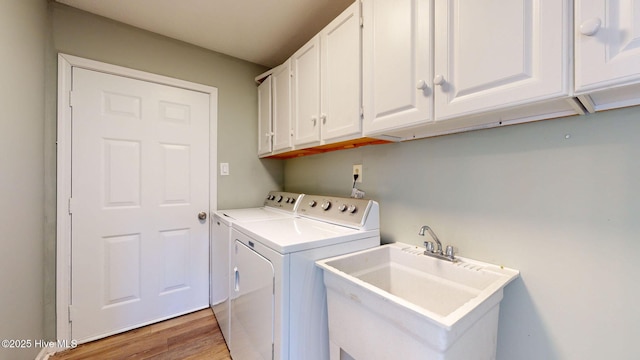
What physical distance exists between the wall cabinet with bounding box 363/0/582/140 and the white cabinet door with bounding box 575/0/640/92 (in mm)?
27

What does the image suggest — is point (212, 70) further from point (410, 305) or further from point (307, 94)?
point (410, 305)

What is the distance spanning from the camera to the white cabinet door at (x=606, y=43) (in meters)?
0.59

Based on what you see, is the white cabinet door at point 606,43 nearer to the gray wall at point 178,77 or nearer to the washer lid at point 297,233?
the washer lid at point 297,233

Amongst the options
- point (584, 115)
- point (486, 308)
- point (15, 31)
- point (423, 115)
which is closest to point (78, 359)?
point (15, 31)

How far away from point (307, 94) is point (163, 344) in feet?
6.80

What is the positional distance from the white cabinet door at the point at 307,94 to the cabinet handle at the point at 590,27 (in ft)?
3.91

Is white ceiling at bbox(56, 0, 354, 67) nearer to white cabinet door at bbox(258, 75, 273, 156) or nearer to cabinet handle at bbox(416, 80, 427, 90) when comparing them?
white cabinet door at bbox(258, 75, 273, 156)

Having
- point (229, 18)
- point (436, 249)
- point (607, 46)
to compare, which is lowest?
point (436, 249)

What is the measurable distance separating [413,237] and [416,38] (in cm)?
101

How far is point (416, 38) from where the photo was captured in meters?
1.03

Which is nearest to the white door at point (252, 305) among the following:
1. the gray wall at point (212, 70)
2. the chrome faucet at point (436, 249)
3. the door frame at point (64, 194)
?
the chrome faucet at point (436, 249)

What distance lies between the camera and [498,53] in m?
0.81

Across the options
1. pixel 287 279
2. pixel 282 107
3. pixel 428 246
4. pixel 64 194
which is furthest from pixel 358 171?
pixel 64 194

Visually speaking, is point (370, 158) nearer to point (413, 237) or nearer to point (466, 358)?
point (413, 237)
